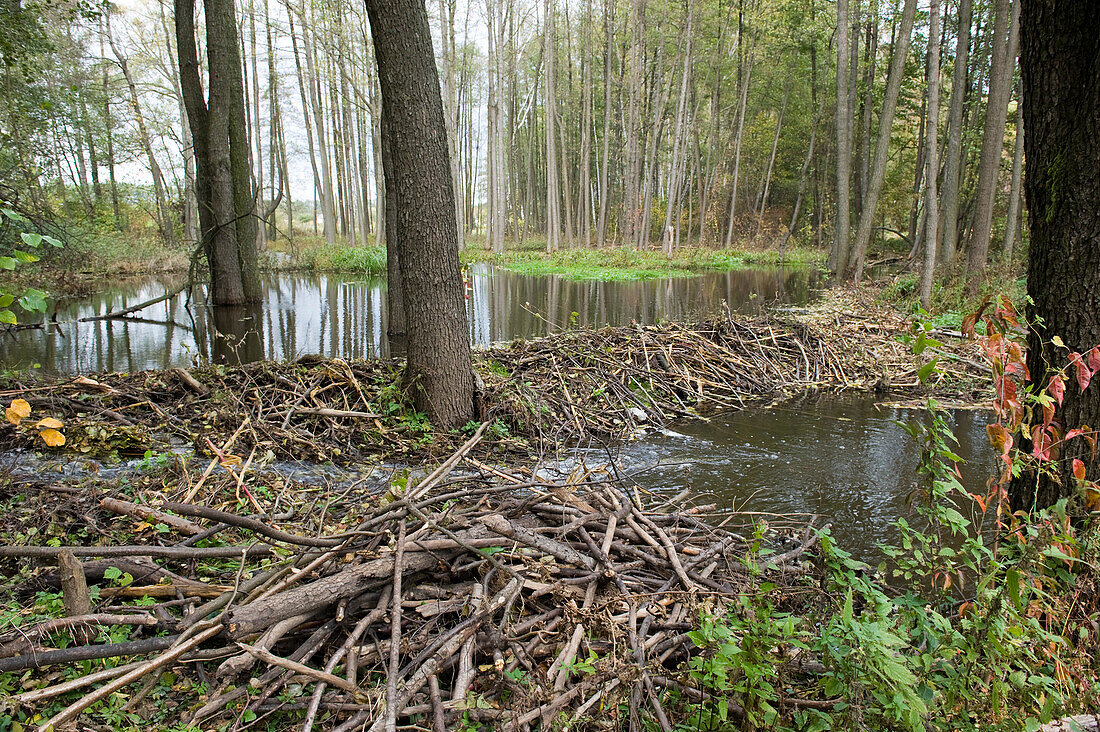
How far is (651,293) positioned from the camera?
56.5 feet

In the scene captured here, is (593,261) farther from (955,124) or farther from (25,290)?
(25,290)

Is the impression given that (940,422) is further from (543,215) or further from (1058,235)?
(543,215)

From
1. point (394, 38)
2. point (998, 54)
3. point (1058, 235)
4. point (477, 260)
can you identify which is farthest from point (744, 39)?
point (1058, 235)

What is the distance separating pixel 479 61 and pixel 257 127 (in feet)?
48.6

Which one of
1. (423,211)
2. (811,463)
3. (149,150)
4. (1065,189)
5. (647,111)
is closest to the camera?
(1065,189)

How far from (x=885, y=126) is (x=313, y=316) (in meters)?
14.7

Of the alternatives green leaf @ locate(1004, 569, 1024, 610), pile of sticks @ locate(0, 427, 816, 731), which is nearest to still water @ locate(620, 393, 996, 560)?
pile of sticks @ locate(0, 427, 816, 731)

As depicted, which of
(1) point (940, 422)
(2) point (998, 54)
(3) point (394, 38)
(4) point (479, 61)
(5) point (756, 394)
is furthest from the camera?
(4) point (479, 61)

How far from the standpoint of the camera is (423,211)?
521 centimetres

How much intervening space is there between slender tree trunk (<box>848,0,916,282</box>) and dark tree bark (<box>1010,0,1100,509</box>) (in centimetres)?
1354

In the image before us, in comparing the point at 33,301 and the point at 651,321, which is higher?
the point at 33,301

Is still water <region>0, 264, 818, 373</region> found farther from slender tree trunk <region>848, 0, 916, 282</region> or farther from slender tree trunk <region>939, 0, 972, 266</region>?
slender tree trunk <region>939, 0, 972, 266</region>

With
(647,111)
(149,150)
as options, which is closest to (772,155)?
(647,111)

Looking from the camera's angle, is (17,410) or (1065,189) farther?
(1065,189)
